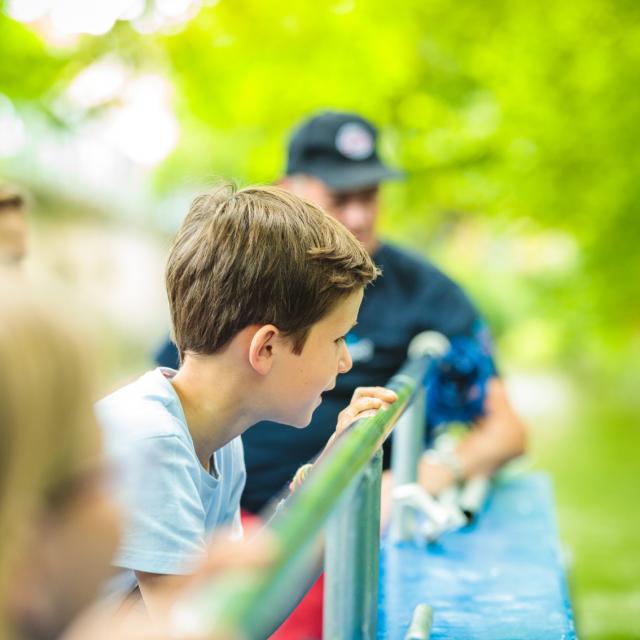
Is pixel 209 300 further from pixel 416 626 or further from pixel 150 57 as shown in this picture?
pixel 150 57

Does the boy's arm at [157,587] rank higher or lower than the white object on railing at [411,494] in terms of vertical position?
lower

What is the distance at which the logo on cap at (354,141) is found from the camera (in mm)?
3385

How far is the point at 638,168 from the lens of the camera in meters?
5.89

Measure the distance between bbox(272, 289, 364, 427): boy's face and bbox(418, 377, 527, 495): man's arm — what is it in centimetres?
122

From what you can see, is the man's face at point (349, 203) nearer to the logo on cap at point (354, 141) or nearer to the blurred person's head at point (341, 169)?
the blurred person's head at point (341, 169)

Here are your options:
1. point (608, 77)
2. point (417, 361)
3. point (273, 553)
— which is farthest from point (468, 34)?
point (273, 553)

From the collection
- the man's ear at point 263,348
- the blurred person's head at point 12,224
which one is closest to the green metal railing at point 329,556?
the man's ear at point 263,348

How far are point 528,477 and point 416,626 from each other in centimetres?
186

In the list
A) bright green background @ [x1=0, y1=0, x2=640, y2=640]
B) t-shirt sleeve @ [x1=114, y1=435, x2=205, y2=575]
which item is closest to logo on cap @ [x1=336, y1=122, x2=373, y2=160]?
t-shirt sleeve @ [x1=114, y1=435, x2=205, y2=575]

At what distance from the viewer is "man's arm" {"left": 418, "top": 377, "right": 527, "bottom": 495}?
3016 mm

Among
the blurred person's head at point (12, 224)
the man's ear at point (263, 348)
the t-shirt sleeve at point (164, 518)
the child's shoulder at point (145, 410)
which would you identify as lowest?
the t-shirt sleeve at point (164, 518)

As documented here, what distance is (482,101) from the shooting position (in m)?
8.28

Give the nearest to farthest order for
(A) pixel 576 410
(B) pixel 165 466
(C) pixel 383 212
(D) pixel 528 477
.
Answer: (B) pixel 165 466
(D) pixel 528 477
(C) pixel 383 212
(A) pixel 576 410

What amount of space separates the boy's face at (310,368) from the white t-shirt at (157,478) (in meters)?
0.19
